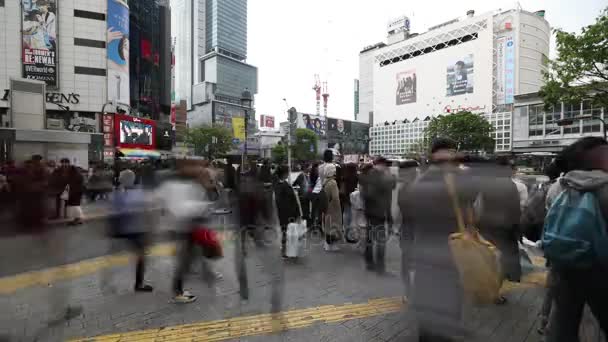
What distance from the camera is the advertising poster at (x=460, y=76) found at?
91637mm

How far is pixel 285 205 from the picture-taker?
536 centimetres

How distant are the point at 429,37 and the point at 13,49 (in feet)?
344

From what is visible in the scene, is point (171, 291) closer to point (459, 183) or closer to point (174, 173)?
point (174, 173)

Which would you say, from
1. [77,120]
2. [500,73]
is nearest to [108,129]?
[77,120]

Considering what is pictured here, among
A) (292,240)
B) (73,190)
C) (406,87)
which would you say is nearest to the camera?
(292,240)

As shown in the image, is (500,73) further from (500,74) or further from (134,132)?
(134,132)

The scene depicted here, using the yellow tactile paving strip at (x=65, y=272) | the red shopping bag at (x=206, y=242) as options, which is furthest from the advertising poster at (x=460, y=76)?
the red shopping bag at (x=206, y=242)

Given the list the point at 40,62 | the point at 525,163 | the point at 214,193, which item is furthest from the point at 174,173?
the point at 40,62

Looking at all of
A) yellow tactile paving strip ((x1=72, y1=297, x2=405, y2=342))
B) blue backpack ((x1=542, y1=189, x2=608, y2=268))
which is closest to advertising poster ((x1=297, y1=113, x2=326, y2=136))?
yellow tactile paving strip ((x1=72, y1=297, x2=405, y2=342))

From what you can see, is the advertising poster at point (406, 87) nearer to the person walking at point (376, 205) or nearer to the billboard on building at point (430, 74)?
the billboard on building at point (430, 74)

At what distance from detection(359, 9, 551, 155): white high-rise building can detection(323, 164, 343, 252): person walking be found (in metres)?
74.9

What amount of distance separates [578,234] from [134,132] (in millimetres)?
42181

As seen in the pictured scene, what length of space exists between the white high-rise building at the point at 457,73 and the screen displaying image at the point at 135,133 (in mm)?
66184

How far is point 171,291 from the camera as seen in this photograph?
4078 mm
